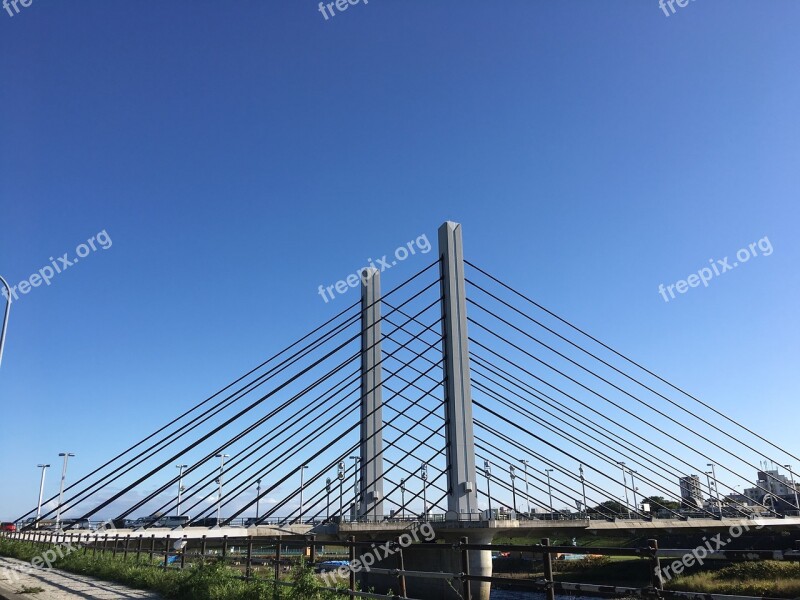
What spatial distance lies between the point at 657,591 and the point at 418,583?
2966cm

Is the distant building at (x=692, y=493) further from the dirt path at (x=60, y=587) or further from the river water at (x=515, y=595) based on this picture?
the dirt path at (x=60, y=587)

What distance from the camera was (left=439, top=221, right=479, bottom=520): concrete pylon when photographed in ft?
98.2

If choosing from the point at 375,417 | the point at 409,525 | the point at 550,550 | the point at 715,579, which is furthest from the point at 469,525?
the point at 715,579

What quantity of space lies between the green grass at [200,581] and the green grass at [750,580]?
29.8 m

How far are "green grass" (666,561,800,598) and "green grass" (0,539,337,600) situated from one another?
29.8m

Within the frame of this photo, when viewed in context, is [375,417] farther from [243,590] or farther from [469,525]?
[243,590]

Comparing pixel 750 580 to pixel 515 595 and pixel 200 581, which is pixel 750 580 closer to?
pixel 515 595

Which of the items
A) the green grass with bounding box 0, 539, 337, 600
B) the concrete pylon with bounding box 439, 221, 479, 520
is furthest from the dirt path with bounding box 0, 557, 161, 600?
the concrete pylon with bounding box 439, 221, 479, 520

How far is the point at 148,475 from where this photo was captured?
943 inches

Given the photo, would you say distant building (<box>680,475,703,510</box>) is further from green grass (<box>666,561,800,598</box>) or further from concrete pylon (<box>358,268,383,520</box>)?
concrete pylon (<box>358,268,383,520</box>)

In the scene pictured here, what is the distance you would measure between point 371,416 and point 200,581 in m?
24.0

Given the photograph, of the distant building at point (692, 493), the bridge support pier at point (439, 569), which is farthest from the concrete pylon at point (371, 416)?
the distant building at point (692, 493)

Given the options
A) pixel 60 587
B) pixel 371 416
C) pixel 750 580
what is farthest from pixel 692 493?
pixel 60 587

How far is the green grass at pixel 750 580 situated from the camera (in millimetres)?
36562
